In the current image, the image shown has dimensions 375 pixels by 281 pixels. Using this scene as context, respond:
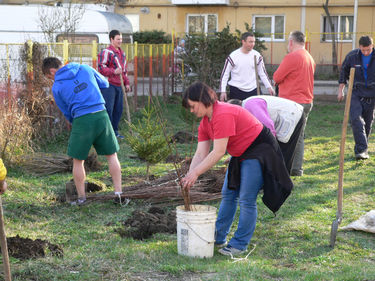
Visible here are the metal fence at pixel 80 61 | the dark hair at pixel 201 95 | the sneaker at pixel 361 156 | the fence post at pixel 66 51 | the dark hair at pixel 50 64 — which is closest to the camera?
the dark hair at pixel 201 95

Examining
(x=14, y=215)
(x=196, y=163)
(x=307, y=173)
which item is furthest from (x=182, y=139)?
(x=196, y=163)

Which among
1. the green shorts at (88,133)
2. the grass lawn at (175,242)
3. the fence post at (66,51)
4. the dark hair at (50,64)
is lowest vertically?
the grass lawn at (175,242)

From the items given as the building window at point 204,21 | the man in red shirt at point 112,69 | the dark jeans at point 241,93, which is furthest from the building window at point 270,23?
the dark jeans at point 241,93

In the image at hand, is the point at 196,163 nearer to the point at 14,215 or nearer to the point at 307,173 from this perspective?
the point at 14,215

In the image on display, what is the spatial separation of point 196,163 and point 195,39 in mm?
11212

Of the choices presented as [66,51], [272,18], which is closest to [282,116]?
[66,51]

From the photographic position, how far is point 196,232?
15.2ft

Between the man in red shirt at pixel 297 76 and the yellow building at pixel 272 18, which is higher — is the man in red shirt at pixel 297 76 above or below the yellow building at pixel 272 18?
below

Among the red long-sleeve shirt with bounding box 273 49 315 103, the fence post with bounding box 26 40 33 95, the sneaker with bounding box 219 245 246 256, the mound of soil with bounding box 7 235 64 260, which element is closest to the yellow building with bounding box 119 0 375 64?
the fence post with bounding box 26 40 33 95

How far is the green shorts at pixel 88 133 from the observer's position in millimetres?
6203

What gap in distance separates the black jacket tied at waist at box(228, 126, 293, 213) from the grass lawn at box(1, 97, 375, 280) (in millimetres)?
543

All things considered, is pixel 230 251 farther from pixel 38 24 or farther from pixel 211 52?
pixel 38 24

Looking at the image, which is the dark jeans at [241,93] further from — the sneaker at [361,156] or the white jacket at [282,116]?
the white jacket at [282,116]

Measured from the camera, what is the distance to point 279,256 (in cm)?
491
